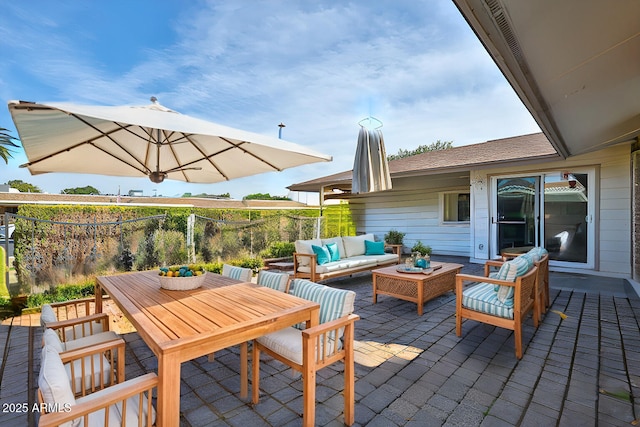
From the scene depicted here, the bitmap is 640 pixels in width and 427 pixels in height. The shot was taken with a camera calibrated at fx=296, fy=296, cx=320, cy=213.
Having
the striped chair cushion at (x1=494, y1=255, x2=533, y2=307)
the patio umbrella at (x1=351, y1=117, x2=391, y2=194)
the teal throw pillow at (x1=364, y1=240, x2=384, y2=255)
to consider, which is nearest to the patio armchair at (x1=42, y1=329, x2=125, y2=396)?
the striped chair cushion at (x1=494, y1=255, x2=533, y2=307)

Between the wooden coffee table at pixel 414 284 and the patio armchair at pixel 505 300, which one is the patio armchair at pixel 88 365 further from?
the wooden coffee table at pixel 414 284

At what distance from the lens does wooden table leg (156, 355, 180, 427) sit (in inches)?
54.3

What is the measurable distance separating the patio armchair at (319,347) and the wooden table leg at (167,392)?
71cm

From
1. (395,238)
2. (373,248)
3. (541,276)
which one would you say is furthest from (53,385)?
(395,238)

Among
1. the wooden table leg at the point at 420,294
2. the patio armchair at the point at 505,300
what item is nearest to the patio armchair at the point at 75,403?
the patio armchair at the point at 505,300

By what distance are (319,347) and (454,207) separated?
8380 millimetres

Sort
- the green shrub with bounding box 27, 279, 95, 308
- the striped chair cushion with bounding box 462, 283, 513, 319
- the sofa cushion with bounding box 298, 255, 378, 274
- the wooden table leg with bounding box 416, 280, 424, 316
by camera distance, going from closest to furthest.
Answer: the striped chair cushion with bounding box 462, 283, 513, 319 → the wooden table leg with bounding box 416, 280, 424, 316 → the green shrub with bounding box 27, 279, 95, 308 → the sofa cushion with bounding box 298, 255, 378, 274

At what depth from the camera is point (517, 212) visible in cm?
708

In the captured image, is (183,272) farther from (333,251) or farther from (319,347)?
(333,251)

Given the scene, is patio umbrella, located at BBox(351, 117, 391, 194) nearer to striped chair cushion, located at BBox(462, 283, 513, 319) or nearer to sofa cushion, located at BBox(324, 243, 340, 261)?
sofa cushion, located at BBox(324, 243, 340, 261)

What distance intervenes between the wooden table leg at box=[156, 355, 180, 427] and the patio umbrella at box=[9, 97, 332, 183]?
1.56 meters

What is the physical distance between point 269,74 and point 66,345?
7.30 m

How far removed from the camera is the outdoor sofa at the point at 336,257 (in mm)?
5270

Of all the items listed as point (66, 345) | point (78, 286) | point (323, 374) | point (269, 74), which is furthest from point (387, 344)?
point (269, 74)
